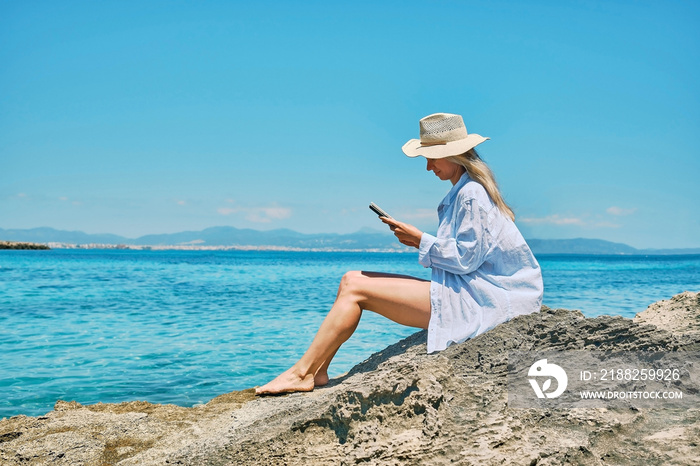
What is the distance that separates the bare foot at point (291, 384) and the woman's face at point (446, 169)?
171 centimetres

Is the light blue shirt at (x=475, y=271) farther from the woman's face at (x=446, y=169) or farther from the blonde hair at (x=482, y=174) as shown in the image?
the woman's face at (x=446, y=169)

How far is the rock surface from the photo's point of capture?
2.62 metres

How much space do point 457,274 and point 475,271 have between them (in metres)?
0.12

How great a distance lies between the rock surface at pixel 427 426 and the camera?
262 cm

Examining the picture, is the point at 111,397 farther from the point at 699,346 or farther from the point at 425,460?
the point at 699,346

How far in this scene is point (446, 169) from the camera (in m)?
3.57

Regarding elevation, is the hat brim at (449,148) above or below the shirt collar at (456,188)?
above

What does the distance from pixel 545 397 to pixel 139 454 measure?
8.17 ft

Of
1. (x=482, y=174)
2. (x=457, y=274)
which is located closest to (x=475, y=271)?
(x=457, y=274)

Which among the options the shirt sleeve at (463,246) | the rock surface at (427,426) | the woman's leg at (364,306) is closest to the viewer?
the rock surface at (427,426)

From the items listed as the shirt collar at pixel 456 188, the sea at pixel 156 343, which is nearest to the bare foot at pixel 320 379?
the shirt collar at pixel 456 188

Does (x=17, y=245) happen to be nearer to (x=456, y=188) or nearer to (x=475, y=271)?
(x=456, y=188)

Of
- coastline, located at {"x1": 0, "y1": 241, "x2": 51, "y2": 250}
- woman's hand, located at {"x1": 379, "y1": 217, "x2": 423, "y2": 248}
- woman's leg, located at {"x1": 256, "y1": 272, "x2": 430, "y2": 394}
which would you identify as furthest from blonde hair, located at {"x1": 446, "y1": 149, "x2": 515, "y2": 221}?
coastline, located at {"x1": 0, "y1": 241, "x2": 51, "y2": 250}

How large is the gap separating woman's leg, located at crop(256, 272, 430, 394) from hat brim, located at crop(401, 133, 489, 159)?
0.86m
